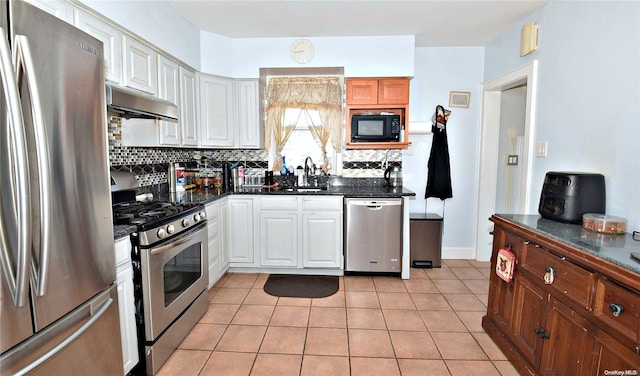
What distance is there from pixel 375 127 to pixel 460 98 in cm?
112

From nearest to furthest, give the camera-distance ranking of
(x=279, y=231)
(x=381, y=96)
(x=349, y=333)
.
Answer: (x=349, y=333)
(x=279, y=231)
(x=381, y=96)

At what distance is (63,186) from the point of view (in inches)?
45.8

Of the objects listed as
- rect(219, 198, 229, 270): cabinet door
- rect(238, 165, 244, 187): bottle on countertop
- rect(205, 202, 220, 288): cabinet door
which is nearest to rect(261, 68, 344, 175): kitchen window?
rect(238, 165, 244, 187): bottle on countertop

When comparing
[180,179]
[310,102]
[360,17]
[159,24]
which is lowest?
[180,179]

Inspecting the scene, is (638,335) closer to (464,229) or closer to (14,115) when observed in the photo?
(14,115)

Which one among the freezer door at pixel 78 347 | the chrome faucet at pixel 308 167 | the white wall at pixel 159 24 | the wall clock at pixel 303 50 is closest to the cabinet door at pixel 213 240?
the chrome faucet at pixel 308 167

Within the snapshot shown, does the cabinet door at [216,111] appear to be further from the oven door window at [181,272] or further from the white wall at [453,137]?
→ the white wall at [453,137]

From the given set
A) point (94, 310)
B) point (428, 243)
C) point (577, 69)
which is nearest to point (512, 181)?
point (428, 243)

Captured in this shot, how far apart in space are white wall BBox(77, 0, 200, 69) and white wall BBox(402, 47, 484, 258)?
239cm

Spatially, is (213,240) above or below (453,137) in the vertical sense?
below

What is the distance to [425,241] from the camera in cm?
350

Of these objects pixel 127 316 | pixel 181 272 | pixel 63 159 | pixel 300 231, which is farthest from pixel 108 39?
pixel 300 231

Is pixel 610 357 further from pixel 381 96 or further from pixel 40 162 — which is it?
pixel 381 96

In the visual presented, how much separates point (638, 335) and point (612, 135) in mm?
1270
